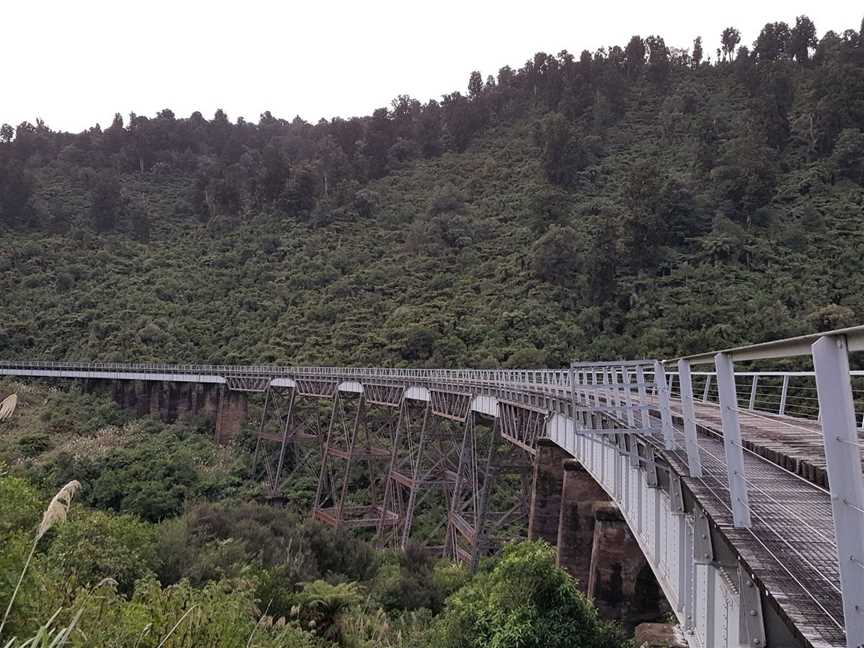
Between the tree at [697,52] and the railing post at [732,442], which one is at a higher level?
the tree at [697,52]

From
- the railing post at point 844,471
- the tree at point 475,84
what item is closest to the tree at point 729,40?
the tree at point 475,84

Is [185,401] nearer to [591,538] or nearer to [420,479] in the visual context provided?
[420,479]

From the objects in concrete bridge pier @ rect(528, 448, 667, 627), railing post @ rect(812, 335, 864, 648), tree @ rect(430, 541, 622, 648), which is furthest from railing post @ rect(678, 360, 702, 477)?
concrete bridge pier @ rect(528, 448, 667, 627)

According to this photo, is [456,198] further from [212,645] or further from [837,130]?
[212,645]

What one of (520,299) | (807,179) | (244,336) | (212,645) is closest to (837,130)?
(807,179)

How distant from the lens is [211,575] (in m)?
13.0

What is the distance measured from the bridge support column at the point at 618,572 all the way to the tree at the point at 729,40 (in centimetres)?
7913

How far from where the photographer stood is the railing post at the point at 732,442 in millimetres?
3219

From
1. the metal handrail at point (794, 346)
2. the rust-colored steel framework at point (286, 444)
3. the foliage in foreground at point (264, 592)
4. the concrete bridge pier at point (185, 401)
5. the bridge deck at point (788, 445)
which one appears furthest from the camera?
the concrete bridge pier at point (185, 401)

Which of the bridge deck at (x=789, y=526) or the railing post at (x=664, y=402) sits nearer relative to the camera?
the bridge deck at (x=789, y=526)

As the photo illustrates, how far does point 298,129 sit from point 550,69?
37.3 metres

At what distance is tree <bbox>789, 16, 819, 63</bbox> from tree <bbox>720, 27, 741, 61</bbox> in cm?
1086

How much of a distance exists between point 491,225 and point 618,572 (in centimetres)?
4492

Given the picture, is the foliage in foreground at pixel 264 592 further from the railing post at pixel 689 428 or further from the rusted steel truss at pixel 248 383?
the rusted steel truss at pixel 248 383
